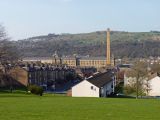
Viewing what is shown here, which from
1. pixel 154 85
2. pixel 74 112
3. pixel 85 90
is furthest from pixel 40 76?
pixel 74 112

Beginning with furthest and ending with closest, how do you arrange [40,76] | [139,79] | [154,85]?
[40,76] → [154,85] → [139,79]

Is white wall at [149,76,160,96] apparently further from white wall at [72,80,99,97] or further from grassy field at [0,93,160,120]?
grassy field at [0,93,160,120]

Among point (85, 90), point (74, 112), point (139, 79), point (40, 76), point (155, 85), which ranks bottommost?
point (155, 85)

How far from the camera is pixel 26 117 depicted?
17031 millimetres

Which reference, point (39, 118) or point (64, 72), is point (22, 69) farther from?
point (39, 118)

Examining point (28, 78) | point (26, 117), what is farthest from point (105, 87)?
point (26, 117)

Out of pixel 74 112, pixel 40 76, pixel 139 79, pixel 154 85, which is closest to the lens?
pixel 74 112

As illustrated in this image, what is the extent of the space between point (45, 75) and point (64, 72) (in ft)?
57.9

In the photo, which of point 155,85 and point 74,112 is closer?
point 74,112

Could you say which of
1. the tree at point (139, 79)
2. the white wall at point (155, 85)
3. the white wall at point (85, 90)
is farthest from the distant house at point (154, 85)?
the white wall at point (85, 90)

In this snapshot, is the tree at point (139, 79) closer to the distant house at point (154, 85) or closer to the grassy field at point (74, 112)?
the distant house at point (154, 85)

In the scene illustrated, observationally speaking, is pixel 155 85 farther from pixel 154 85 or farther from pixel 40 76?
pixel 40 76

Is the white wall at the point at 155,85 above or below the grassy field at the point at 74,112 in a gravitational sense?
below

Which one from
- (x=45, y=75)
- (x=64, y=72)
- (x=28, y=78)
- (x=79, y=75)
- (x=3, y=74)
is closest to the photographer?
(x=3, y=74)
